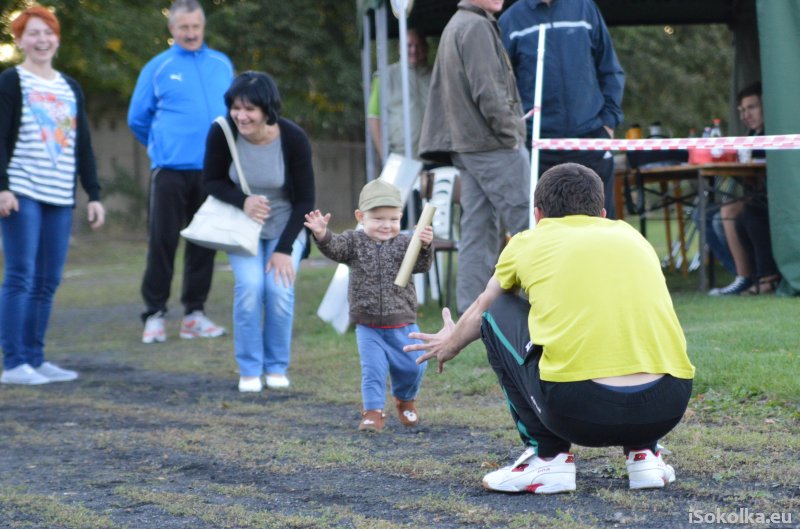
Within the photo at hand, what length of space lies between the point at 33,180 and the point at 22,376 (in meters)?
1.24

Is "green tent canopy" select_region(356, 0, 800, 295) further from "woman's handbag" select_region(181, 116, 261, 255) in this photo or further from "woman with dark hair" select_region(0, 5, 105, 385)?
"woman with dark hair" select_region(0, 5, 105, 385)

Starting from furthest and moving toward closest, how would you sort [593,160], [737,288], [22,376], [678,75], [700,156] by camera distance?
[678,75] → [700,156] → [737,288] → [593,160] → [22,376]

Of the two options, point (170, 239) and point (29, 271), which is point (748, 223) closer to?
point (170, 239)

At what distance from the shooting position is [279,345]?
6855 mm

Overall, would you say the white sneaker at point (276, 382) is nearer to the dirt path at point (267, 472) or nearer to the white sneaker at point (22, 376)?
the dirt path at point (267, 472)

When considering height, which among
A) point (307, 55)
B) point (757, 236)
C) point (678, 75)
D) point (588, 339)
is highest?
point (307, 55)

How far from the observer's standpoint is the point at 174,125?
877cm

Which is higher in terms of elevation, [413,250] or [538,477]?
[413,250]

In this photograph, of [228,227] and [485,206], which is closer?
[228,227]

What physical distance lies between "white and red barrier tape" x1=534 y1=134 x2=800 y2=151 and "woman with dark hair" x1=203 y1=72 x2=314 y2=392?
1667 millimetres

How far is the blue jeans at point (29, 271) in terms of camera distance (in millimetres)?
Answer: 7012

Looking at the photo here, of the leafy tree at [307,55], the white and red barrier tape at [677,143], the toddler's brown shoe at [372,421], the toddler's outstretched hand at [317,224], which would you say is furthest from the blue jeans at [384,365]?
the leafy tree at [307,55]

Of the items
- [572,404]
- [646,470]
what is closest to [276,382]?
[646,470]

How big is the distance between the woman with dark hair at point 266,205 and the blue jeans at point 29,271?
46.0 inches
